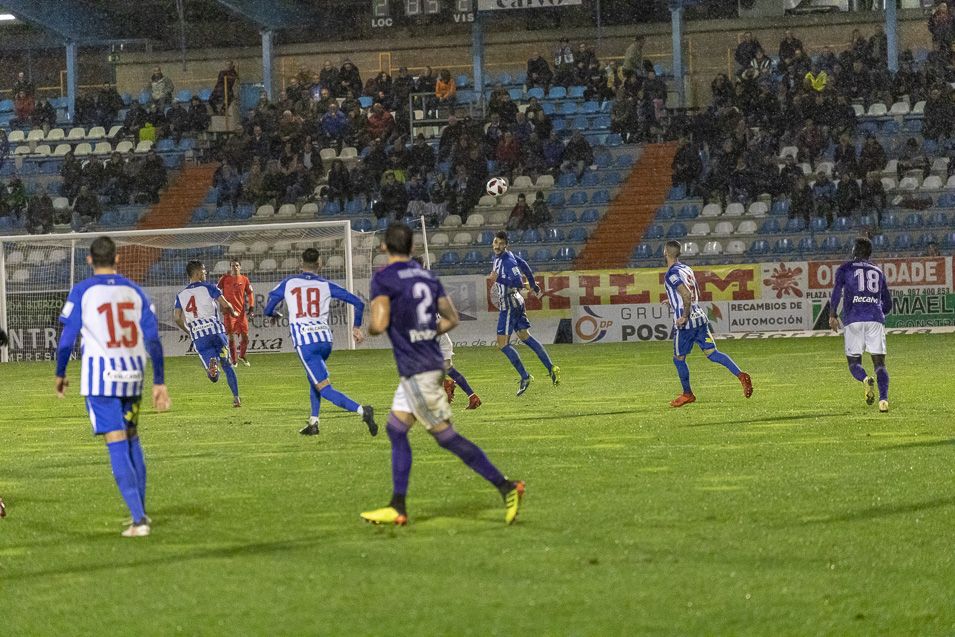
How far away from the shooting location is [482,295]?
33531 millimetres

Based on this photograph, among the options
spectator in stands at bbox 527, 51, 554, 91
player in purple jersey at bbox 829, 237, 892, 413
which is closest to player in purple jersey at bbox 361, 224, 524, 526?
player in purple jersey at bbox 829, 237, 892, 413

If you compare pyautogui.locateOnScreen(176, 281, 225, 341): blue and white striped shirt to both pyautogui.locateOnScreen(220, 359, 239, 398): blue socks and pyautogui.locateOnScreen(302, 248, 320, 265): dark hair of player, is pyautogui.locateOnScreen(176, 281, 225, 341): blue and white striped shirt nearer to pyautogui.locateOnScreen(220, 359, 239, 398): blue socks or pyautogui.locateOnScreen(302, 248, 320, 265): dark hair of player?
pyautogui.locateOnScreen(220, 359, 239, 398): blue socks

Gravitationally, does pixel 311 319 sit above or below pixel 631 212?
below

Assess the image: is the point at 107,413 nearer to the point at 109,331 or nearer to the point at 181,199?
the point at 109,331

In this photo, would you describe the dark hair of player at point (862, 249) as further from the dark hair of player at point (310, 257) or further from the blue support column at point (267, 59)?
the blue support column at point (267, 59)

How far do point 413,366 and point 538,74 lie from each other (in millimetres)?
32022

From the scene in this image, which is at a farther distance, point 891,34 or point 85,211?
point 891,34

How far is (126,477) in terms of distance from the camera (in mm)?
8969

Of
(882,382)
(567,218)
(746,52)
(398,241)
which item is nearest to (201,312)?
(882,382)

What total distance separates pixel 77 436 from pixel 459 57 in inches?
1140

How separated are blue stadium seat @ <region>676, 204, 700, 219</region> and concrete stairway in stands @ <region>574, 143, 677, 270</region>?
702 millimetres

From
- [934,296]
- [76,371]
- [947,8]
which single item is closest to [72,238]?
[76,371]

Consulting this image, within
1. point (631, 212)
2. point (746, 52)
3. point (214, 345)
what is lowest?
point (214, 345)

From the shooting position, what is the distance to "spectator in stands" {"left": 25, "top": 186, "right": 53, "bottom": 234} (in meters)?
38.2
